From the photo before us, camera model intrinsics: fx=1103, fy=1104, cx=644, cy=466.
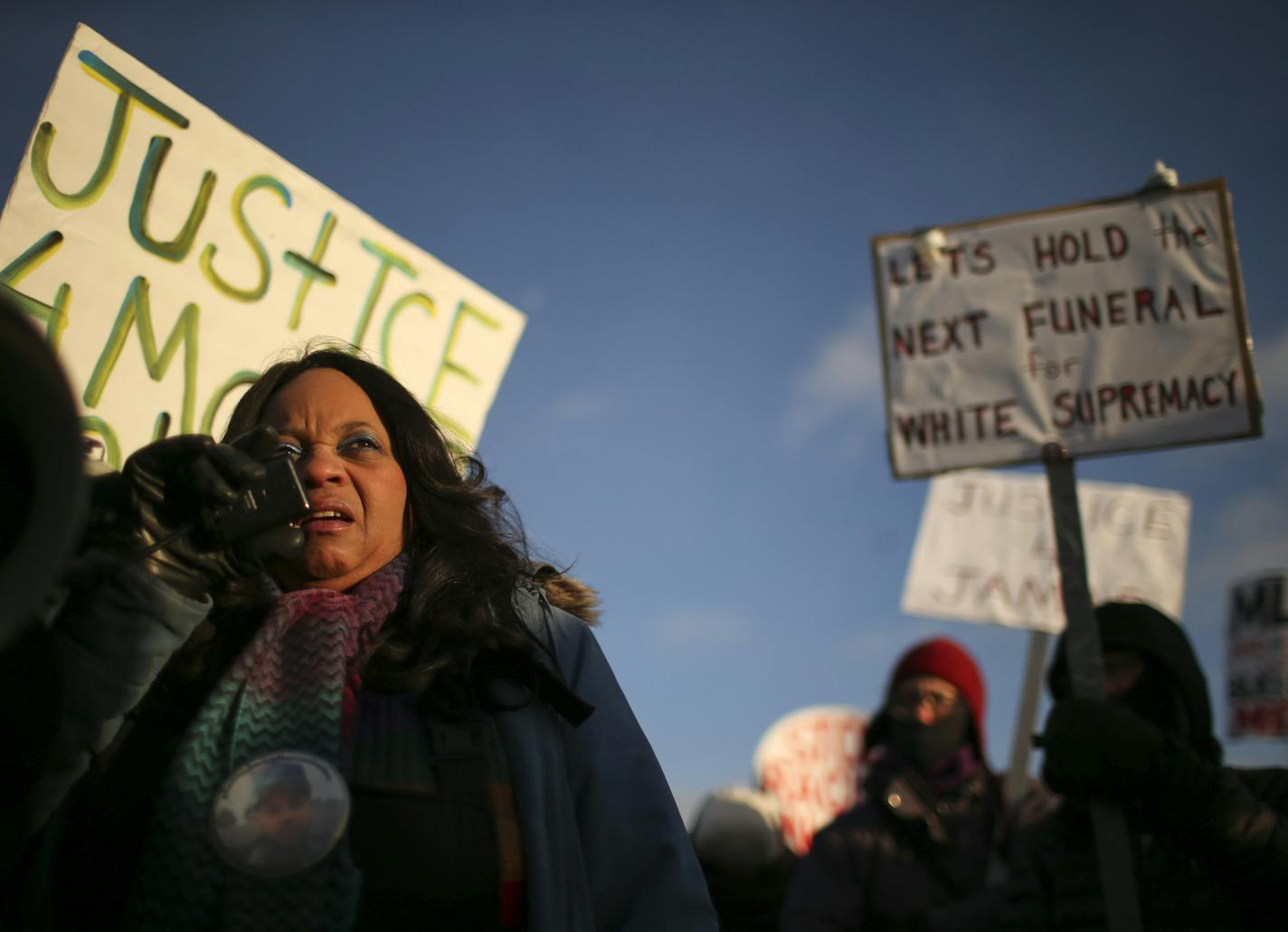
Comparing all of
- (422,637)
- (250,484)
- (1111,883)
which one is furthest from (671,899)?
(1111,883)

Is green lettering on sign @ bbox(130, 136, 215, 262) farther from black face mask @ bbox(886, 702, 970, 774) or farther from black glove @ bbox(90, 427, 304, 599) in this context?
black face mask @ bbox(886, 702, 970, 774)

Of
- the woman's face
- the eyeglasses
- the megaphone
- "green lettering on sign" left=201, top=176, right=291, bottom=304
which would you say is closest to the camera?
the megaphone

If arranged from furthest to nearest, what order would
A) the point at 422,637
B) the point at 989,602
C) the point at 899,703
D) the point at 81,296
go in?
the point at 989,602
the point at 899,703
the point at 81,296
the point at 422,637

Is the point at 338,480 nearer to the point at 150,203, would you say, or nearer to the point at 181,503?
the point at 181,503

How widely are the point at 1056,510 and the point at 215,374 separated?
201 centimetres

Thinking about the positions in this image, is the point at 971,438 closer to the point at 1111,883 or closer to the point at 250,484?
the point at 1111,883

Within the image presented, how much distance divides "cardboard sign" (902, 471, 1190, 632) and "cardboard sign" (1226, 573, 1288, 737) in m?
0.44

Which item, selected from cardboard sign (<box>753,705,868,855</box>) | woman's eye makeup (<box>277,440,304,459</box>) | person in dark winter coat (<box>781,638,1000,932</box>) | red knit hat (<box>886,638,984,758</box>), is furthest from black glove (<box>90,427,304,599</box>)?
cardboard sign (<box>753,705,868,855</box>)

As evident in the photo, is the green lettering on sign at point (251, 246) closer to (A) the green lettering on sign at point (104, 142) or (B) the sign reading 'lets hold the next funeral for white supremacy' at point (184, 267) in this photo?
(B) the sign reading 'lets hold the next funeral for white supremacy' at point (184, 267)

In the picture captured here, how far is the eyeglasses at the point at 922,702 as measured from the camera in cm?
366

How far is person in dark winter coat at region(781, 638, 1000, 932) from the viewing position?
3.05m

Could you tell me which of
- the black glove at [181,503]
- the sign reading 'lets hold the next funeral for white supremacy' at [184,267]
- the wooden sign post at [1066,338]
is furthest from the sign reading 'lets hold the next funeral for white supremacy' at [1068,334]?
the black glove at [181,503]

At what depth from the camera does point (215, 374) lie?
246cm

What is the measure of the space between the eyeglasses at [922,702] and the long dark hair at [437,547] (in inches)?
80.6
